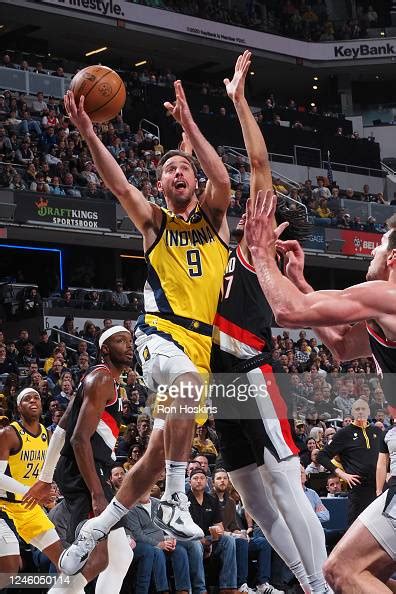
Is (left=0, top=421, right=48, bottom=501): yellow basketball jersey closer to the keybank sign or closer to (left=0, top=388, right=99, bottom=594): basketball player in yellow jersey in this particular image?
(left=0, top=388, right=99, bottom=594): basketball player in yellow jersey

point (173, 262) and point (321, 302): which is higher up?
point (173, 262)

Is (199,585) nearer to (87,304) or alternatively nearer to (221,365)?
(221,365)

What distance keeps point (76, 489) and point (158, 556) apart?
11.4 ft

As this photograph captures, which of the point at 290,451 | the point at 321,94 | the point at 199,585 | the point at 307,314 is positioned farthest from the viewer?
the point at 321,94

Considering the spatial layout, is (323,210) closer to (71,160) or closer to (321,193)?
(321,193)

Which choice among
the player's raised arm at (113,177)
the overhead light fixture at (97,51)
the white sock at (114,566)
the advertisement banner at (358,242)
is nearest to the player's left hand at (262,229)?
the player's raised arm at (113,177)

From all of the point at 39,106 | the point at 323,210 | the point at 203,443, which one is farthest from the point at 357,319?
the point at 323,210

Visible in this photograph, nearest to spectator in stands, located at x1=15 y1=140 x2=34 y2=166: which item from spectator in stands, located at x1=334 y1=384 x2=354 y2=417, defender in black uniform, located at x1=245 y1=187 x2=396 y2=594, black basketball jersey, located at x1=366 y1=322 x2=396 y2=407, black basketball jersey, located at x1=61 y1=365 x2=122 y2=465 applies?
spectator in stands, located at x1=334 y1=384 x2=354 y2=417

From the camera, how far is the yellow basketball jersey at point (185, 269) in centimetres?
638

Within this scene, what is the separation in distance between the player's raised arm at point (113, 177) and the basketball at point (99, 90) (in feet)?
1.19

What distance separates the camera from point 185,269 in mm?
6402

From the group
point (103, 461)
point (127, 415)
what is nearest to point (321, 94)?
point (127, 415)

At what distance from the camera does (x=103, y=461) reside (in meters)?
8.09

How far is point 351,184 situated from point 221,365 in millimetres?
29251
